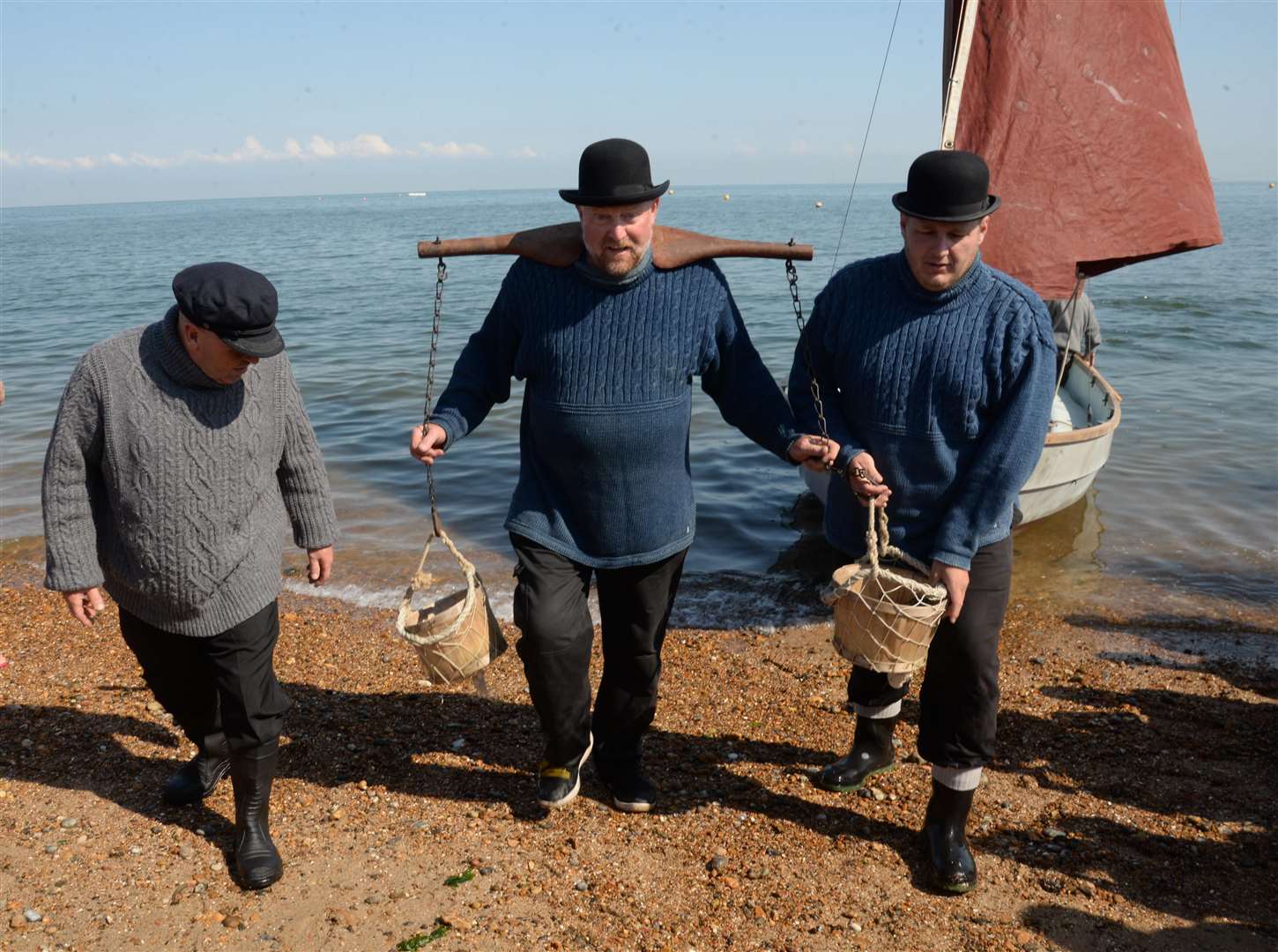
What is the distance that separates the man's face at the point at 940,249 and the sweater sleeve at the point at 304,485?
7.02ft

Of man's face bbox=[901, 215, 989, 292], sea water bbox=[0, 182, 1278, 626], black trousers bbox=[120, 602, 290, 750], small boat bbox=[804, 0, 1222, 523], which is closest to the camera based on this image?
man's face bbox=[901, 215, 989, 292]

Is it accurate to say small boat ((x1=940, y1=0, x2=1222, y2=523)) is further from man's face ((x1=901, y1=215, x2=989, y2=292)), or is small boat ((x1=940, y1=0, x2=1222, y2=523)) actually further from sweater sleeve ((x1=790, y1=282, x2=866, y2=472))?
man's face ((x1=901, y1=215, x2=989, y2=292))

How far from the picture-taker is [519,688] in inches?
218

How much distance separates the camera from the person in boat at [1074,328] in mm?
10683

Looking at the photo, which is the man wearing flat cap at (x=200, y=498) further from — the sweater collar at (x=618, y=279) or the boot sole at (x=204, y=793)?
the sweater collar at (x=618, y=279)

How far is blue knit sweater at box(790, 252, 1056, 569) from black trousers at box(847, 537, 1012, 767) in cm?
12

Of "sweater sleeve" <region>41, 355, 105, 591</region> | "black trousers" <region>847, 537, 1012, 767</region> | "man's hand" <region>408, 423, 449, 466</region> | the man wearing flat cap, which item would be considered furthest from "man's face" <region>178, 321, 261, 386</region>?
"black trousers" <region>847, 537, 1012, 767</region>

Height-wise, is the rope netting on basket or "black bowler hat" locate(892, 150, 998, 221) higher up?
"black bowler hat" locate(892, 150, 998, 221)

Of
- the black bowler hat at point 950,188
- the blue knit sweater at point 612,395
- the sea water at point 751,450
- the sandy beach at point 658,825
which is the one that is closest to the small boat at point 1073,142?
the sea water at point 751,450

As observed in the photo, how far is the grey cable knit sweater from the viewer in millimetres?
3438

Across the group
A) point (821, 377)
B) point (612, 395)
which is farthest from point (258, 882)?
point (821, 377)

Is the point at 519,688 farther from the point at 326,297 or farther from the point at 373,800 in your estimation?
the point at 326,297

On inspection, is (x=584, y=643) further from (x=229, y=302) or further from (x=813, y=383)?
(x=229, y=302)

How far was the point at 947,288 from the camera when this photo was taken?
3.61 m
